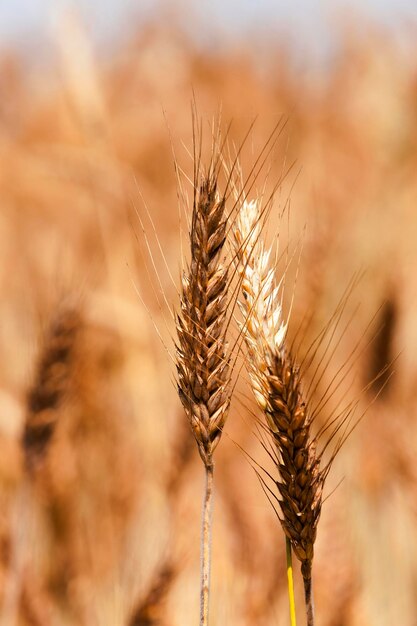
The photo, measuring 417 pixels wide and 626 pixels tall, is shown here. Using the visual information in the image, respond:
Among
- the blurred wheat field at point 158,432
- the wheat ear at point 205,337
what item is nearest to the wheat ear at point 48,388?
the blurred wheat field at point 158,432

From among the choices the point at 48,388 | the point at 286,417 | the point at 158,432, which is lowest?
the point at 286,417

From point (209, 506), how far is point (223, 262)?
0.24 meters

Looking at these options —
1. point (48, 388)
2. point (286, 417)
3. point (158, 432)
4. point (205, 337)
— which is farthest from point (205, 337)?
point (158, 432)

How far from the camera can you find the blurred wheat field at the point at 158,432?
161cm

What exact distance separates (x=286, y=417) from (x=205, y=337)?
0.11m

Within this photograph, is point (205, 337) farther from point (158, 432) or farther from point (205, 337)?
point (158, 432)

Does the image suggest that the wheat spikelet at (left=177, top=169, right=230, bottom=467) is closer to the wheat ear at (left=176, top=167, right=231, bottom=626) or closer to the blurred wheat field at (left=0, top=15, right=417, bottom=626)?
the wheat ear at (left=176, top=167, right=231, bottom=626)

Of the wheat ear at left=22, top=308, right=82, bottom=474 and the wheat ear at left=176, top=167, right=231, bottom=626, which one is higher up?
the wheat ear at left=22, top=308, right=82, bottom=474

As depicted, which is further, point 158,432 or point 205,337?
point 158,432

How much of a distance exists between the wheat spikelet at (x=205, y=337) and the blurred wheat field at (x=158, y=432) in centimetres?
21

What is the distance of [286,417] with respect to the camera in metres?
0.77

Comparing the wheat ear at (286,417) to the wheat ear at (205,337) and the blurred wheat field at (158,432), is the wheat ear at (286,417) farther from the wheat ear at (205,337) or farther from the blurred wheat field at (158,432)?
the blurred wheat field at (158,432)

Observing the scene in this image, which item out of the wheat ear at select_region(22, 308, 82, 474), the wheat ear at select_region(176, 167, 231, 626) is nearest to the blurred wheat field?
the wheat ear at select_region(22, 308, 82, 474)

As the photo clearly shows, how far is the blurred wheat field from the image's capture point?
1.61 meters
